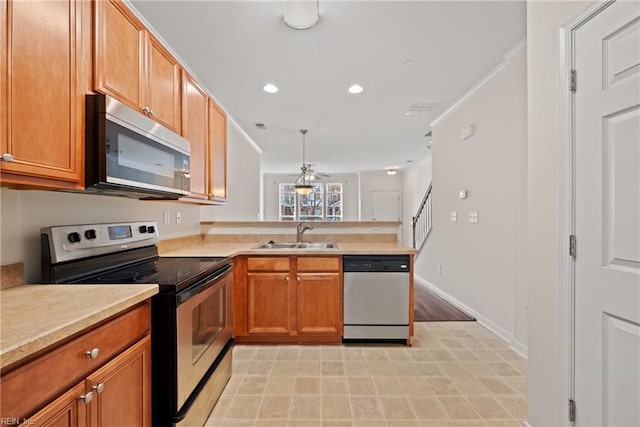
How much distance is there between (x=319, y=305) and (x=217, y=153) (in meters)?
1.74

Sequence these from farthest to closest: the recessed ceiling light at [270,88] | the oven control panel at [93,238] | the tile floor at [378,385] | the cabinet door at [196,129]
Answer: the recessed ceiling light at [270,88] → the cabinet door at [196,129] → the tile floor at [378,385] → the oven control panel at [93,238]

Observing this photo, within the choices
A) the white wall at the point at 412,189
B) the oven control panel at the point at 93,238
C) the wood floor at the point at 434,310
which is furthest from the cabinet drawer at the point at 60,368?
the white wall at the point at 412,189

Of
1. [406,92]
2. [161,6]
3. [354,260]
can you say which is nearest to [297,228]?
[354,260]

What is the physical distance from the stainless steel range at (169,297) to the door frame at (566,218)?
5.93 ft

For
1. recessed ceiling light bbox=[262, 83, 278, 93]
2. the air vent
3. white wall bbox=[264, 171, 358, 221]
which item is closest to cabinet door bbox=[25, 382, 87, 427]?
recessed ceiling light bbox=[262, 83, 278, 93]

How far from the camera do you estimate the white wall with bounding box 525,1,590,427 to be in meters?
1.40

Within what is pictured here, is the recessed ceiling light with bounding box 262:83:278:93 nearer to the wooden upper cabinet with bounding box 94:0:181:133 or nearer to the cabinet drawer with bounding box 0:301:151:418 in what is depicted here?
the wooden upper cabinet with bounding box 94:0:181:133

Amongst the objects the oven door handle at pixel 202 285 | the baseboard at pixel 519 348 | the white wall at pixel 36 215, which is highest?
the white wall at pixel 36 215

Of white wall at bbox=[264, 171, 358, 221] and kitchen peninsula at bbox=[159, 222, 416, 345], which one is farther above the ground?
white wall at bbox=[264, 171, 358, 221]

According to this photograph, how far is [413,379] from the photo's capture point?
7.22 ft

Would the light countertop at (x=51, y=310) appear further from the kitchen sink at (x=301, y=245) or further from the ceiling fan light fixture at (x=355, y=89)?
the ceiling fan light fixture at (x=355, y=89)

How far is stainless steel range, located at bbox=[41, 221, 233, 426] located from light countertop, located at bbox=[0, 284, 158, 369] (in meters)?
0.15

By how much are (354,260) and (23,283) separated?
2177 millimetres

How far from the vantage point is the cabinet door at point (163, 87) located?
182 cm
